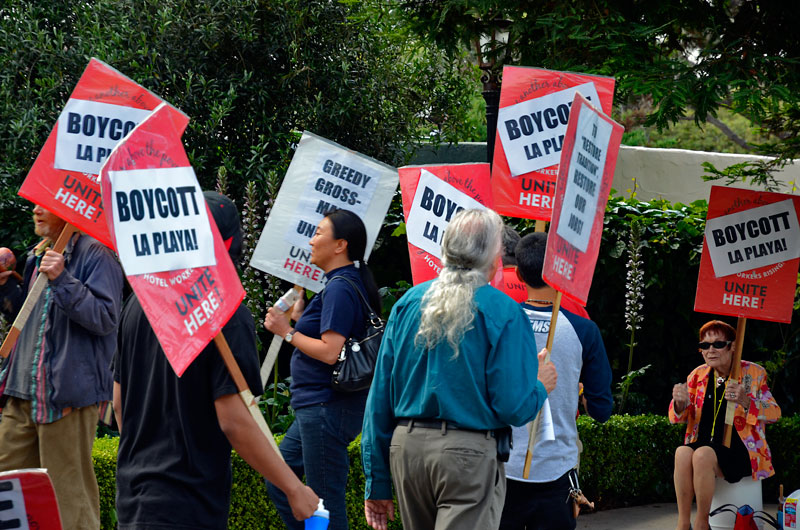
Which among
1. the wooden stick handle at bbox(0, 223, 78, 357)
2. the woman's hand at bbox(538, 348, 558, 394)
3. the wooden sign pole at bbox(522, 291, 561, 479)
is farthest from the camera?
the wooden stick handle at bbox(0, 223, 78, 357)

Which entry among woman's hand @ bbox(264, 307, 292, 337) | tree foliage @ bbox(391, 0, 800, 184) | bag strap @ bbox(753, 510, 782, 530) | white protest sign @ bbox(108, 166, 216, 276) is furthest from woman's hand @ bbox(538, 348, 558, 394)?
bag strap @ bbox(753, 510, 782, 530)

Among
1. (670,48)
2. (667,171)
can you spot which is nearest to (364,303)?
(670,48)

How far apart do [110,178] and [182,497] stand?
1.02 metres

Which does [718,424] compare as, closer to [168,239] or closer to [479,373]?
[479,373]

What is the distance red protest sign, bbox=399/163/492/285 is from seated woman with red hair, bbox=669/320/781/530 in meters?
1.89

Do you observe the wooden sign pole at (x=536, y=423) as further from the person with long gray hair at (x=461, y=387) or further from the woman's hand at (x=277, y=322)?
the woman's hand at (x=277, y=322)

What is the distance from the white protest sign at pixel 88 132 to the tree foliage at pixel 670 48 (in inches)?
93.0

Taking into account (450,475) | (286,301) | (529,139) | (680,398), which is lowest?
(450,475)

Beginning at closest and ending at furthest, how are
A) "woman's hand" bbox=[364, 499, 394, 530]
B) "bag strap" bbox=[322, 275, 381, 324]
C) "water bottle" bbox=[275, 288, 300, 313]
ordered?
1. "woman's hand" bbox=[364, 499, 394, 530]
2. "bag strap" bbox=[322, 275, 381, 324]
3. "water bottle" bbox=[275, 288, 300, 313]

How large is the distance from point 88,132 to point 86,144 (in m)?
0.06

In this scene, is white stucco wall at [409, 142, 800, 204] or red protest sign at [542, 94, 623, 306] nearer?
red protest sign at [542, 94, 623, 306]

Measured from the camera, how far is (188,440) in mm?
3191

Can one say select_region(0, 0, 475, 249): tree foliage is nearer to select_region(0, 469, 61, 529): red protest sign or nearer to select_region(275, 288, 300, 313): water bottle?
select_region(275, 288, 300, 313): water bottle

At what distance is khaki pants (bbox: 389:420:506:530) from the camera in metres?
3.59
